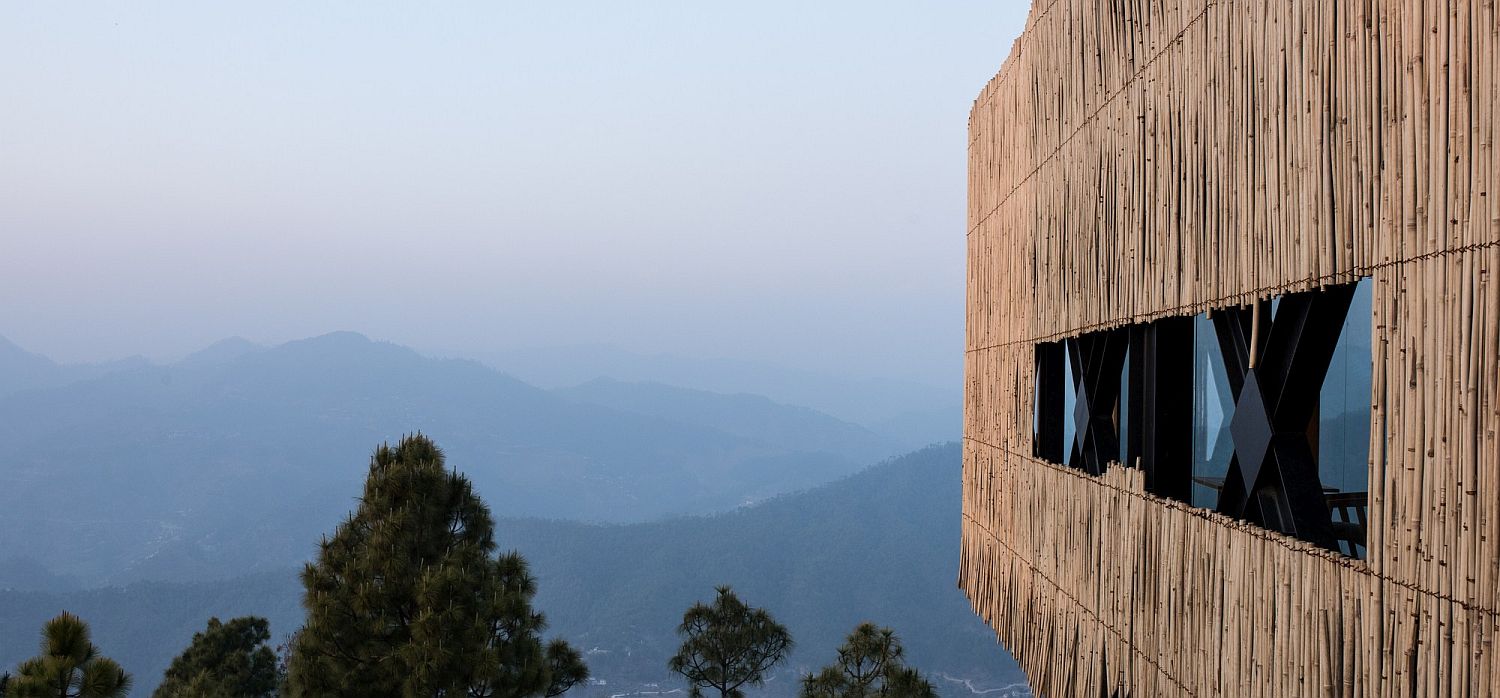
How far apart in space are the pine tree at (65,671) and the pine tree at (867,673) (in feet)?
42.8

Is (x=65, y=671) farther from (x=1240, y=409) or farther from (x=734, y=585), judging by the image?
(x=734, y=585)

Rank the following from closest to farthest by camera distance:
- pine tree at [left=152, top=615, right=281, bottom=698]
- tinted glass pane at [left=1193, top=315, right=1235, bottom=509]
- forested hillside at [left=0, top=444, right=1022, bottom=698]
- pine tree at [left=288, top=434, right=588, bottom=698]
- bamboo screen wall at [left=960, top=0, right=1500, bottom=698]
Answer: bamboo screen wall at [left=960, top=0, right=1500, bottom=698] < tinted glass pane at [left=1193, top=315, right=1235, bottom=509] < pine tree at [left=288, top=434, right=588, bottom=698] < pine tree at [left=152, top=615, right=281, bottom=698] < forested hillside at [left=0, top=444, right=1022, bottom=698]

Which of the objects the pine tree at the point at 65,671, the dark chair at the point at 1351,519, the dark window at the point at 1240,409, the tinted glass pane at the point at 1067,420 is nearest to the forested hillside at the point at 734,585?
the tinted glass pane at the point at 1067,420

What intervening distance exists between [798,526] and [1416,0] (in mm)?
136051

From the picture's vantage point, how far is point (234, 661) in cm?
1972

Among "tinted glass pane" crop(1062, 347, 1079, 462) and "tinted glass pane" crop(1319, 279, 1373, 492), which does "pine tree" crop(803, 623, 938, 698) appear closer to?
"tinted glass pane" crop(1062, 347, 1079, 462)

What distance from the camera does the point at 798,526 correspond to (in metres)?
137

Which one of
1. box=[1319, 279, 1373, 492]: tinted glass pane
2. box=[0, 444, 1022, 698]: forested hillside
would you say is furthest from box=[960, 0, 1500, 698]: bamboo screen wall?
box=[0, 444, 1022, 698]: forested hillside

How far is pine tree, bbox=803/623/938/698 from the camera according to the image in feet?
58.3

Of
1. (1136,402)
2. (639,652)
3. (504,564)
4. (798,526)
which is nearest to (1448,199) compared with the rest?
(1136,402)

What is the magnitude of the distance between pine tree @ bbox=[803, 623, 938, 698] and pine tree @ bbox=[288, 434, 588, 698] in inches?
291

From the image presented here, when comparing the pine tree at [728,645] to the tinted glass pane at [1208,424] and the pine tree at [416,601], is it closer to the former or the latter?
the pine tree at [416,601]

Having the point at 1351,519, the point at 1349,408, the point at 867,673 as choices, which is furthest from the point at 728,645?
the point at 1349,408

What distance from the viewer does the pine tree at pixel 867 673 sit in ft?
58.3
